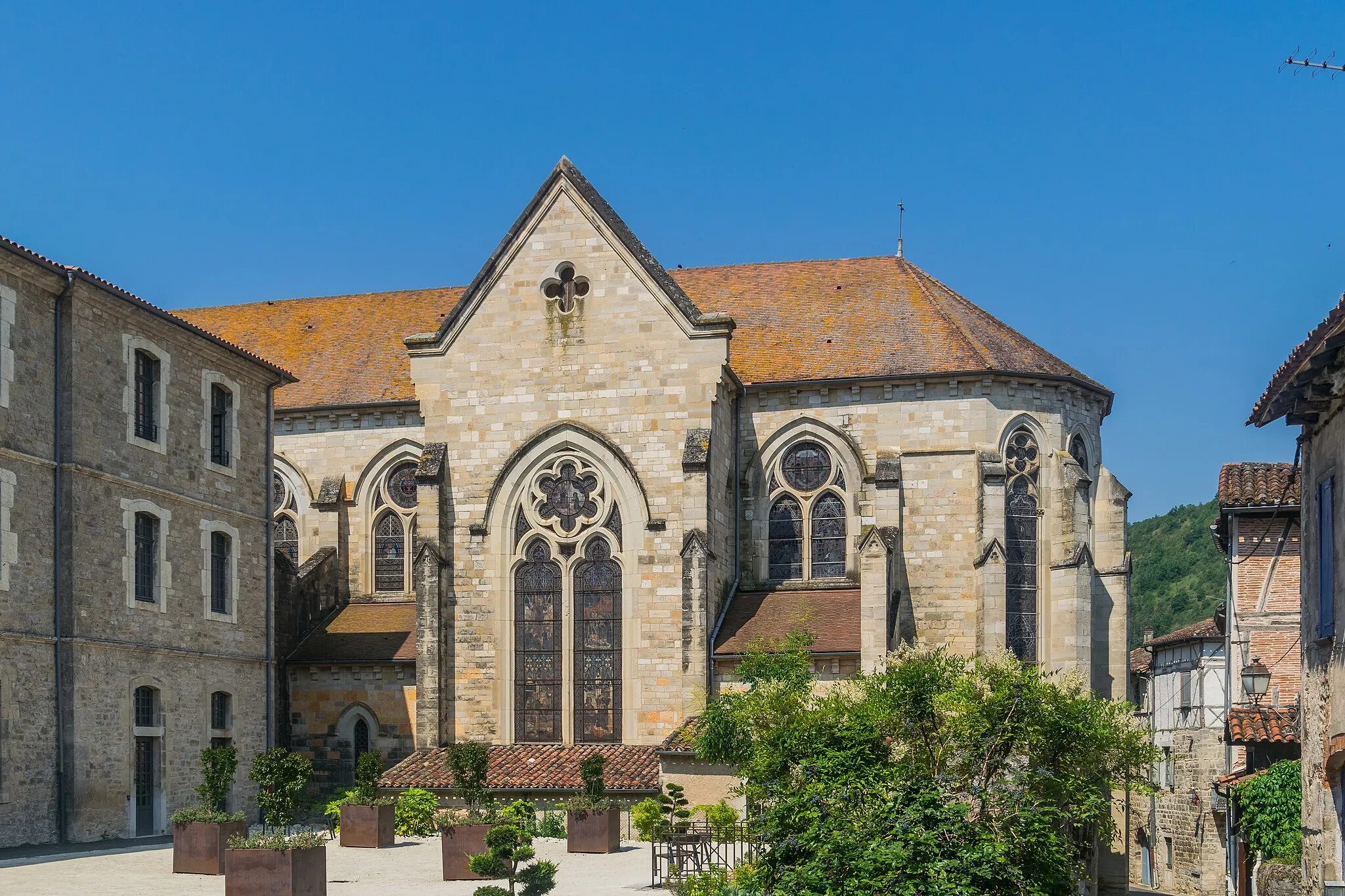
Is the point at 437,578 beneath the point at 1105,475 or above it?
beneath

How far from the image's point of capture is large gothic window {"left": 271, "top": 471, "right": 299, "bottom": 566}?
129ft

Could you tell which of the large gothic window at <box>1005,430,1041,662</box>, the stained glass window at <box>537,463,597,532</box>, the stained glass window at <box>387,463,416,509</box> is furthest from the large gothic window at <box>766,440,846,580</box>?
the stained glass window at <box>387,463,416,509</box>

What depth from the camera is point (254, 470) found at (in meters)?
33.2

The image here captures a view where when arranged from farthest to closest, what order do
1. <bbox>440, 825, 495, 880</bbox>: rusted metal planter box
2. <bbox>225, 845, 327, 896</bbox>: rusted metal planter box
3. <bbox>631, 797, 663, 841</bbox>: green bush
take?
<bbox>631, 797, 663, 841</bbox>: green bush, <bbox>440, 825, 495, 880</bbox>: rusted metal planter box, <bbox>225, 845, 327, 896</bbox>: rusted metal planter box

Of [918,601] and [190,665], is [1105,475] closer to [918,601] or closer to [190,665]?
[918,601]

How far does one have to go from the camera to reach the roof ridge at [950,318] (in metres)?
35.4

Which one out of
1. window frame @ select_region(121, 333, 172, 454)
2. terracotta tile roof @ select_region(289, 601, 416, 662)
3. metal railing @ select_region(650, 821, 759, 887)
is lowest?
metal railing @ select_region(650, 821, 759, 887)

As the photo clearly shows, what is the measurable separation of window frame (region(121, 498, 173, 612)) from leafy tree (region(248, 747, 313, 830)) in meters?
5.59

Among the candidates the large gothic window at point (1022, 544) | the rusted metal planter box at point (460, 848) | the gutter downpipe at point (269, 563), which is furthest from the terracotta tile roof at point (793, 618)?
the rusted metal planter box at point (460, 848)

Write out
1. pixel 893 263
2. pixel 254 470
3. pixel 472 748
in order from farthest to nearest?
pixel 893 263, pixel 254 470, pixel 472 748

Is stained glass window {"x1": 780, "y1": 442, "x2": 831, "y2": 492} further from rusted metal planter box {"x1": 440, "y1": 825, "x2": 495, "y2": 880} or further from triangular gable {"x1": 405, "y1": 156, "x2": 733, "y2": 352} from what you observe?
rusted metal planter box {"x1": 440, "y1": 825, "x2": 495, "y2": 880}

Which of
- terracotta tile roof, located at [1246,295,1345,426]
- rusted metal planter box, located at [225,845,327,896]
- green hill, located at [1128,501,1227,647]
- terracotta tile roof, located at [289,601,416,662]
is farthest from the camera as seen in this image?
green hill, located at [1128,501,1227,647]

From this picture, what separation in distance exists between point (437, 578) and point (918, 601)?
1029cm

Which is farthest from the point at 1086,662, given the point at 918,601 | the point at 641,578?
the point at 641,578
